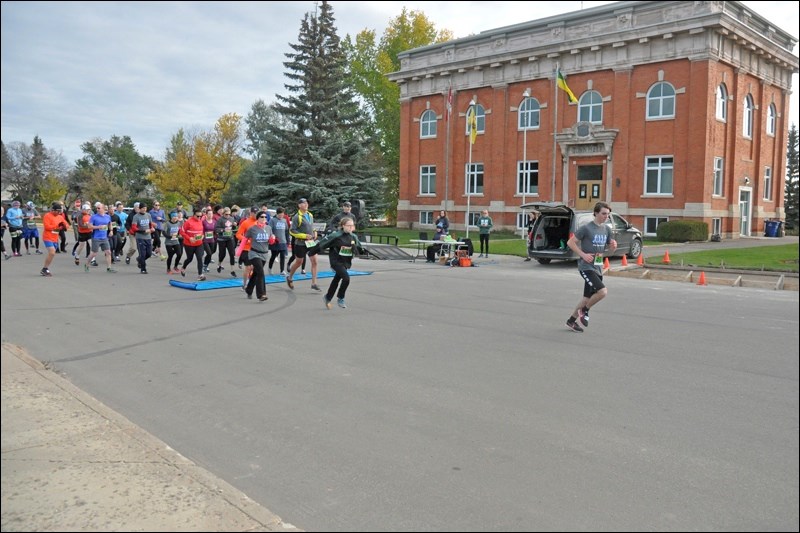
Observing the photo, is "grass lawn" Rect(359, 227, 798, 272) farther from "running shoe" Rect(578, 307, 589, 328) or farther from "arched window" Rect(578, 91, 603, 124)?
"arched window" Rect(578, 91, 603, 124)

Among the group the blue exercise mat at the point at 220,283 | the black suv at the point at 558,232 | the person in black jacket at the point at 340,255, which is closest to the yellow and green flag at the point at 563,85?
the black suv at the point at 558,232

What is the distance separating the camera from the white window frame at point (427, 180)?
47406mm

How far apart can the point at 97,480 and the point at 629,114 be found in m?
37.1

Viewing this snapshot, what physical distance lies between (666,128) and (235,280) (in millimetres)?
27379

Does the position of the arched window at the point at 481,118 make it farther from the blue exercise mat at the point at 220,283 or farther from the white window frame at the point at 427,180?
the blue exercise mat at the point at 220,283

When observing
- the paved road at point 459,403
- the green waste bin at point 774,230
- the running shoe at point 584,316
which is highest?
the green waste bin at point 774,230

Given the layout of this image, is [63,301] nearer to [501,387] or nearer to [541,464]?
[501,387]

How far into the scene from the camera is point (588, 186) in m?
38.8

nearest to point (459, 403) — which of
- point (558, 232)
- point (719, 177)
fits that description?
point (558, 232)

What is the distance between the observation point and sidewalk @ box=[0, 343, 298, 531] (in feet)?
10.5

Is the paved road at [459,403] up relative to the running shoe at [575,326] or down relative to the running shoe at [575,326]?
down

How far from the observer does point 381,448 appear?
502 cm

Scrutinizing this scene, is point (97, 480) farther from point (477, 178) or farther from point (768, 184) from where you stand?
point (768, 184)

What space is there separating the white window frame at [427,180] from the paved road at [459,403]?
35522mm
